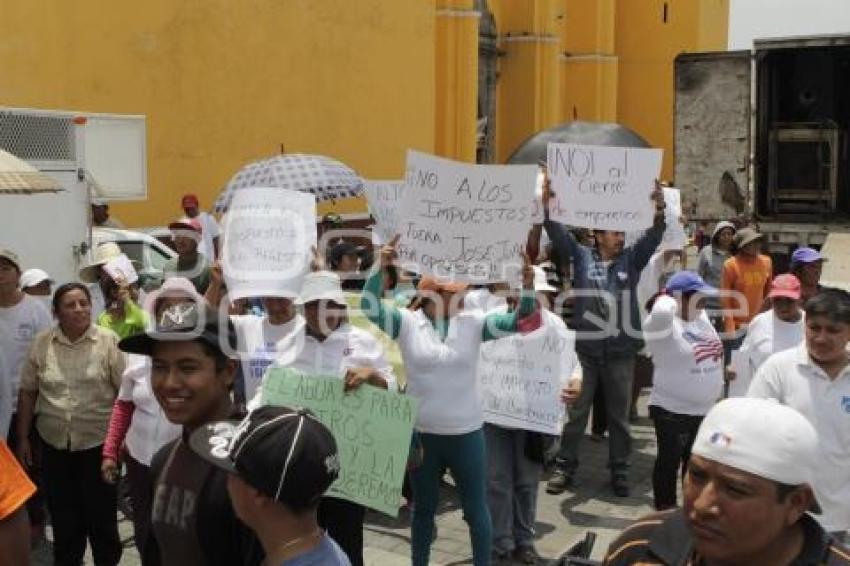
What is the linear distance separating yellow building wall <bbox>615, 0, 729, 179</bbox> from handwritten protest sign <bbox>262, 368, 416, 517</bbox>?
109 feet

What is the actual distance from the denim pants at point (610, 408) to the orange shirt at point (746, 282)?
212cm

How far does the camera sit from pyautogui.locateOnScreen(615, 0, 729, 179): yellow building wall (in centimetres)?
3672

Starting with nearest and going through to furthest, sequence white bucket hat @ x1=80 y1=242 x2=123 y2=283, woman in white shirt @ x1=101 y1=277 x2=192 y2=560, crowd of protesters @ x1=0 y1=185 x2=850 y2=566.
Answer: crowd of protesters @ x1=0 y1=185 x2=850 y2=566 < woman in white shirt @ x1=101 y1=277 x2=192 y2=560 < white bucket hat @ x1=80 y1=242 x2=123 y2=283

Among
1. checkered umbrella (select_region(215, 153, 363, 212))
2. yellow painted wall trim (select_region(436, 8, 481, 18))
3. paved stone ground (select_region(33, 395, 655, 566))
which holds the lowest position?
paved stone ground (select_region(33, 395, 655, 566))

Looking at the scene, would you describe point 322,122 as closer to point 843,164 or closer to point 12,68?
point 12,68

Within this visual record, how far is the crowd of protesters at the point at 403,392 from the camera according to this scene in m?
2.24

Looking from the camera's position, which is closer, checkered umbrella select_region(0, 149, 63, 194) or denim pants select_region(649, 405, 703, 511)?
checkered umbrella select_region(0, 149, 63, 194)

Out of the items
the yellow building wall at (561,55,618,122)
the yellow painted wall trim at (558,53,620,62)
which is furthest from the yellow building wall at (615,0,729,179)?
the yellow painted wall trim at (558,53,620,62)

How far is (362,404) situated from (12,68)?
9755 mm

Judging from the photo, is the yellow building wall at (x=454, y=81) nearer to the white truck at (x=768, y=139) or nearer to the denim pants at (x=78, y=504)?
the white truck at (x=768, y=139)

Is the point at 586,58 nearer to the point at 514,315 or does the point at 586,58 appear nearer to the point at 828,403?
the point at 514,315

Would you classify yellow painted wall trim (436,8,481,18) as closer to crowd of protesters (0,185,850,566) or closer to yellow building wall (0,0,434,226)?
yellow building wall (0,0,434,226)

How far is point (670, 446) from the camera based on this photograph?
6.32 m

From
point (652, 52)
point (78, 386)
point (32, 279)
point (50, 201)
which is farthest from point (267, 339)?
point (652, 52)
